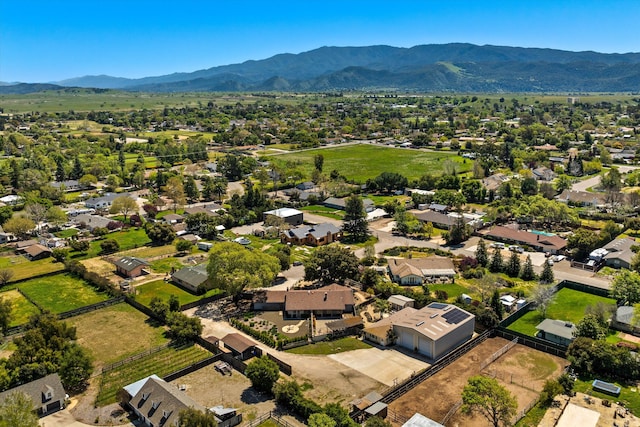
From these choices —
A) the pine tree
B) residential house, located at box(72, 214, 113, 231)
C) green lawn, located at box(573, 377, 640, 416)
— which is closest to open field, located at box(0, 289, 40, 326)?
residential house, located at box(72, 214, 113, 231)

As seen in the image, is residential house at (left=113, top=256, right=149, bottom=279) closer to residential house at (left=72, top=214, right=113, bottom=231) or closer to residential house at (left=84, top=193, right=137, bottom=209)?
residential house at (left=72, top=214, right=113, bottom=231)

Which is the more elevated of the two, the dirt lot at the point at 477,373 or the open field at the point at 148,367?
the open field at the point at 148,367

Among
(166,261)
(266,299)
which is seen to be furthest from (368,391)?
(166,261)

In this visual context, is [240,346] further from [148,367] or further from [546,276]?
[546,276]

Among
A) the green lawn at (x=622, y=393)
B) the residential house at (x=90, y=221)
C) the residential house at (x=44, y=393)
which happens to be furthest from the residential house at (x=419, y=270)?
the residential house at (x=90, y=221)

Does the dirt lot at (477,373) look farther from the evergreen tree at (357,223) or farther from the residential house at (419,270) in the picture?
the evergreen tree at (357,223)

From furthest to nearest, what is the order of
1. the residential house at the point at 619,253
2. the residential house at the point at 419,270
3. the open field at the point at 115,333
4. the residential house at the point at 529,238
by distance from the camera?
1. the residential house at the point at 529,238
2. the residential house at the point at 619,253
3. the residential house at the point at 419,270
4. the open field at the point at 115,333

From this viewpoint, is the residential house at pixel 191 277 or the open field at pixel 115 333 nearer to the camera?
the open field at pixel 115 333
